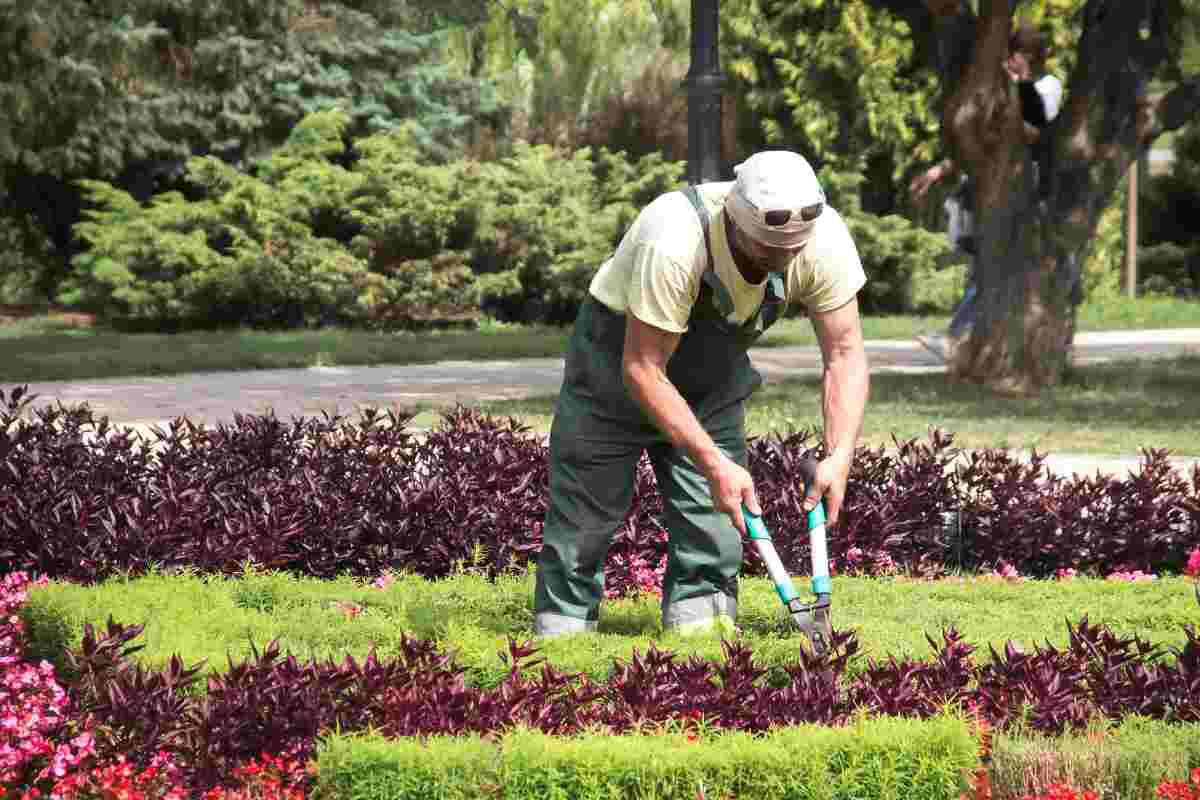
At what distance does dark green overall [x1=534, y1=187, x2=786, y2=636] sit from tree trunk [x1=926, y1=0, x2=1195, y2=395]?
9129 millimetres

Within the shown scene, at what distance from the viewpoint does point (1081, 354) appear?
1939 cm

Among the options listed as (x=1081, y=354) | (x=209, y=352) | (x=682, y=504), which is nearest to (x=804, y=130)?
(x=1081, y=354)

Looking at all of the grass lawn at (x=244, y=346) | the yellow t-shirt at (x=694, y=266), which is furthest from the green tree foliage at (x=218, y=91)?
→ the yellow t-shirt at (x=694, y=266)

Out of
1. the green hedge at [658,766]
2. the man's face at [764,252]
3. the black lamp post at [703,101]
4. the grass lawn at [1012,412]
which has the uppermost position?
the black lamp post at [703,101]

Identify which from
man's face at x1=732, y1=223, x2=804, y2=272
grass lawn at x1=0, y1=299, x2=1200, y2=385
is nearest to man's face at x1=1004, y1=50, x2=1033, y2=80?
grass lawn at x1=0, y1=299, x2=1200, y2=385

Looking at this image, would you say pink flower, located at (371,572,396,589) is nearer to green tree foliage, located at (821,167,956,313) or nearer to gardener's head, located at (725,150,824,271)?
gardener's head, located at (725,150,824,271)

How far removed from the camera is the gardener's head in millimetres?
4281

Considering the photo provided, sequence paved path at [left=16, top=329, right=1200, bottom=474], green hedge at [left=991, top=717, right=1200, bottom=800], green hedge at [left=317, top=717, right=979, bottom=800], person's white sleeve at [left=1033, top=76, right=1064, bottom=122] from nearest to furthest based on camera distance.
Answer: green hedge at [left=317, top=717, right=979, bottom=800]
green hedge at [left=991, top=717, right=1200, bottom=800]
paved path at [left=16, top=329, right=1200, bottom=474]
person's white sleeve at [left=1033, top=76, right=1064, bottom=122]

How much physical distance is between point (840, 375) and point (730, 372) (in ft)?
1.31

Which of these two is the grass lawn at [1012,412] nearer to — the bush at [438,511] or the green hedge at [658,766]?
the bush at [438,511]

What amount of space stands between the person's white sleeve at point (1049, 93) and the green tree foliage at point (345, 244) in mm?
8447

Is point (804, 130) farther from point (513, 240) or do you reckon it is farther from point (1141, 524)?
point (1141, 524)

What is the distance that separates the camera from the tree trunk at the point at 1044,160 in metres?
13.8

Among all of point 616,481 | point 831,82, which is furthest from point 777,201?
point 831,82
